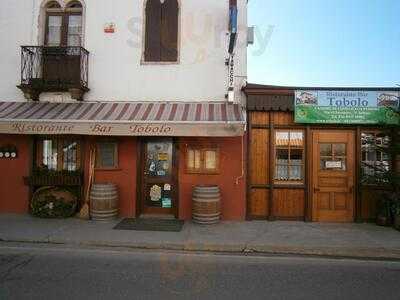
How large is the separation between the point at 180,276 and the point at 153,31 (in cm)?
731

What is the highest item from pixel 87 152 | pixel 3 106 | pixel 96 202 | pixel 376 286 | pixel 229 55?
pixel 229 55

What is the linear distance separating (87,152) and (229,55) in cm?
472

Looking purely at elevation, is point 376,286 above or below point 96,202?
below

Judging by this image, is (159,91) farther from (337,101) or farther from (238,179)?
(337,101)

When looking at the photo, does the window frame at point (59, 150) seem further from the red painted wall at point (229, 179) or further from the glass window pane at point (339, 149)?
the glass window pane at point (339, 149)

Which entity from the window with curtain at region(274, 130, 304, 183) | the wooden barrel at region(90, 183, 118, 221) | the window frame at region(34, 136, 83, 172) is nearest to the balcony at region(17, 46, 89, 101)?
the window frame at region(34, 136, 83, 172)

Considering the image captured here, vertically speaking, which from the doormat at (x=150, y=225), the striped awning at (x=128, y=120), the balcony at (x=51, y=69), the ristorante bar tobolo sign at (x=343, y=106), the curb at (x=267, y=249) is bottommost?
the curb at (x=267, y=249)

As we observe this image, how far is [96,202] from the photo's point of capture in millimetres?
10008

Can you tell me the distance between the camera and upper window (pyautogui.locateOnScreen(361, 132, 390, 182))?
34.5 feet

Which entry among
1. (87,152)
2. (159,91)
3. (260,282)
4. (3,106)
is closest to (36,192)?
(87,152)

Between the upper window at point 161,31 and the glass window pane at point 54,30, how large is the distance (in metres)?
2.61

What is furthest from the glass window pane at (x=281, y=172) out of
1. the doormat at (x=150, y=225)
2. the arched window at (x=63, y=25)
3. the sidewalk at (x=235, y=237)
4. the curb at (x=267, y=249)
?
the arched window at (x=63, y=25)

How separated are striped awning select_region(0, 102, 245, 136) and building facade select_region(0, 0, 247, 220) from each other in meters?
0.13

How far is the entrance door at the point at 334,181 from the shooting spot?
10.5 meters
